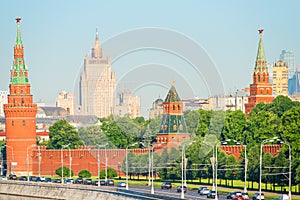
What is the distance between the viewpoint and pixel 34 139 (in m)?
172

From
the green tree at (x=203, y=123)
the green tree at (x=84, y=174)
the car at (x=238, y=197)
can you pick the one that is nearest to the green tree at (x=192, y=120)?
the green tree at (x=203, y=123)

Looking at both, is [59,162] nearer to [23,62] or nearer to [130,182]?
[23,62]

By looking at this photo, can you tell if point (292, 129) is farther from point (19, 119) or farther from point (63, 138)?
point (63, 138)

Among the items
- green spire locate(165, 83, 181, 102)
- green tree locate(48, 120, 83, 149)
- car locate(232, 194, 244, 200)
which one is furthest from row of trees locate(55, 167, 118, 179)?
car locate(232, 194, 244, 200)

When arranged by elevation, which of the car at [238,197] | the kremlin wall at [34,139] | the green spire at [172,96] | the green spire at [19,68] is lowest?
the car at [238,197]

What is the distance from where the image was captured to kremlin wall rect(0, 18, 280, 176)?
163 metres

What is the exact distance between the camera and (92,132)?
190500 millimetres

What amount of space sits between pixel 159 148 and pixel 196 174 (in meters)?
21.3

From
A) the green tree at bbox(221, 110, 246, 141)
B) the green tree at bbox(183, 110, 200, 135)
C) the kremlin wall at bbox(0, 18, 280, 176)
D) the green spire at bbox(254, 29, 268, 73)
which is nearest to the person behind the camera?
the kremlin wall at bbox(0, 18, 280, 176)

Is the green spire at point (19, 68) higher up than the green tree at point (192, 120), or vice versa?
the green spire at point (19, 68)

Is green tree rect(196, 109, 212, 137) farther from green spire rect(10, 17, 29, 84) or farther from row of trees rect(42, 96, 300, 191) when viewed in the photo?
green spire rect(10, 17, 29, 84)

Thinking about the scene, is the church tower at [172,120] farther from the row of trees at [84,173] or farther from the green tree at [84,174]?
the green tree at [84,174]

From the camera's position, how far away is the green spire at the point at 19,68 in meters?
173

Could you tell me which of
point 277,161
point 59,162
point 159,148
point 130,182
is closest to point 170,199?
point 277,161
